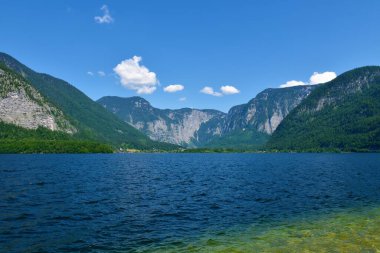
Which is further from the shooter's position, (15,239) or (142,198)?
(142,198)

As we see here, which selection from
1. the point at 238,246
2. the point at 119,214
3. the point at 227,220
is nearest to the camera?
the point at 238,246

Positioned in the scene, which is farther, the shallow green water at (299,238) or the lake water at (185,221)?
the lake water at (185,221)

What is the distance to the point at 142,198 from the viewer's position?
178 feet

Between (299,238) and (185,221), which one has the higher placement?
(299,238)

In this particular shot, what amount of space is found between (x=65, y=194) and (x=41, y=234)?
26758 millimetres

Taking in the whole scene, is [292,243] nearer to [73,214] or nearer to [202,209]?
[202,209]

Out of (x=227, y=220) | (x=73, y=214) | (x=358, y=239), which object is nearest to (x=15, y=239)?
(x=73, y=214)

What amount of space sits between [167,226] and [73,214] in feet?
43.2

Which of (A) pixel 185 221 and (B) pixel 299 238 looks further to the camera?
(A) pixel 185 221

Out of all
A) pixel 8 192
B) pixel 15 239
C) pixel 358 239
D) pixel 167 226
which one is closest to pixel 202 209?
pixel 167 226

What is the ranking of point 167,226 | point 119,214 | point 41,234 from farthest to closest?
1. point 119,214
2. point 167,226
3. point 41,234

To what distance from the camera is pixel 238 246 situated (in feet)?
90.2

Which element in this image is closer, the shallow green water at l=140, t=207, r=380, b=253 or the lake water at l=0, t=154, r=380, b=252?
the shallow green water at l=140, t=207, r=380, b=253

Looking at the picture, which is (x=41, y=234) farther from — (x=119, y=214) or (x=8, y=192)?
(x=8, y=192)
